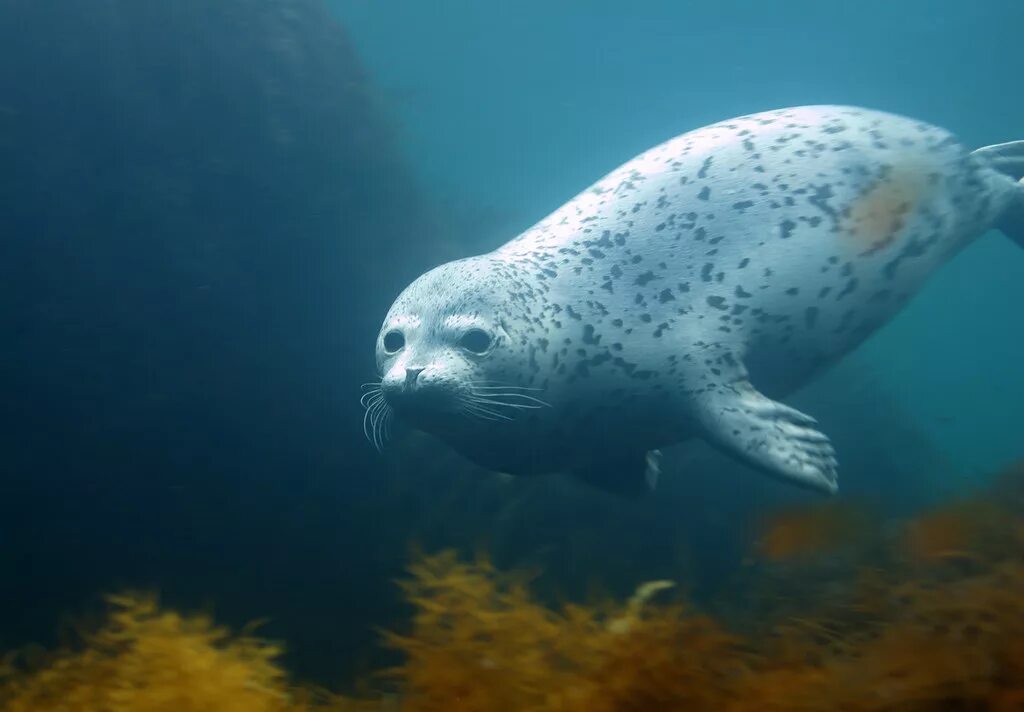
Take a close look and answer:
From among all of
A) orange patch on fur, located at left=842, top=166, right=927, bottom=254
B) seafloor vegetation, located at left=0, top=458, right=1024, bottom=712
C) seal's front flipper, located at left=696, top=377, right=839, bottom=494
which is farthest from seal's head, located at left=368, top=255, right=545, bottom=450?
orange patch on fur, located at left=842, top=166, right=927, bottom=254

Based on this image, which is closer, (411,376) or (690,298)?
(411,376)

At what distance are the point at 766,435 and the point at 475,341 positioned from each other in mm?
1347

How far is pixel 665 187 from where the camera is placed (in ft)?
12.2

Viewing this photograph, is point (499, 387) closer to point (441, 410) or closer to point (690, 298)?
point (441, 410)

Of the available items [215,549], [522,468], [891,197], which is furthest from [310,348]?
[891,197]

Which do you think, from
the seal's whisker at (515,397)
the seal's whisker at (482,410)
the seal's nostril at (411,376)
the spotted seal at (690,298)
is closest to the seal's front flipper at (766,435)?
the spotted seal at (690,298)

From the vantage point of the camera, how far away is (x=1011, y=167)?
4.40 meters

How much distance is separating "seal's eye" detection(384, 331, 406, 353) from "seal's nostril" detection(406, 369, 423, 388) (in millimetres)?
407

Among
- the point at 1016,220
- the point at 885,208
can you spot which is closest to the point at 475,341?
the point at 885,208

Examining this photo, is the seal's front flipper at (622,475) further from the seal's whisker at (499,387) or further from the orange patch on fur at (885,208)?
the orange patch on fur at (885,208)

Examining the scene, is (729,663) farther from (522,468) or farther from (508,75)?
(508,75)

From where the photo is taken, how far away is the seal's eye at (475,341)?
306 centimetres

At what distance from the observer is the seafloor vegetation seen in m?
1.61

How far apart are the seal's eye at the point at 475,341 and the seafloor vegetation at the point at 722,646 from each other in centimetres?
89
